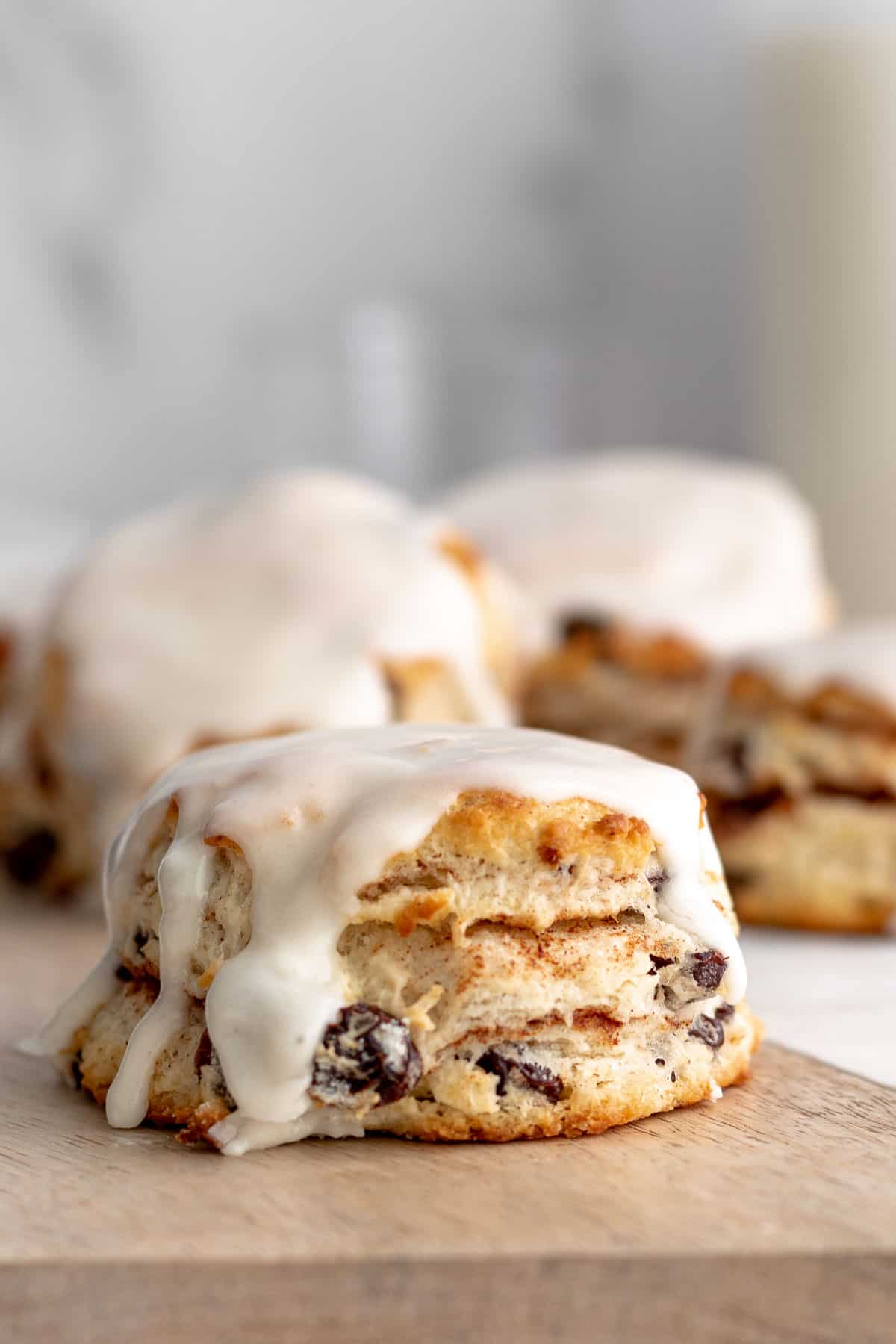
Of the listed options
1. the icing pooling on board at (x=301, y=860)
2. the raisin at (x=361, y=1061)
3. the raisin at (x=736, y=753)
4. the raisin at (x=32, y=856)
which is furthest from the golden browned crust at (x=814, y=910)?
the raisin at (x=361, y=1061)

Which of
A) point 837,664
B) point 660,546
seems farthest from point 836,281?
point 837,664

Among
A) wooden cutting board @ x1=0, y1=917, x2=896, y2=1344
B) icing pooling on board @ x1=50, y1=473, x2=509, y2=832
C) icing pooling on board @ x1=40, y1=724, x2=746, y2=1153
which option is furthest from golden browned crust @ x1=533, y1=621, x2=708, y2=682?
wooden cutting board @ x1=0, y1=917, x2=896, y2=1344

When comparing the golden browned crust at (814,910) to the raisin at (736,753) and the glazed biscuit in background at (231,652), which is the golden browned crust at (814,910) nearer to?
the raisin at (736,753)

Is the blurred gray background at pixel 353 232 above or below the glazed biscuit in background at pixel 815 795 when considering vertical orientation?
above

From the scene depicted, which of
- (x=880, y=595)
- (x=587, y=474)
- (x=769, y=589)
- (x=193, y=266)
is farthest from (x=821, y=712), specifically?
(x=193, y=266)

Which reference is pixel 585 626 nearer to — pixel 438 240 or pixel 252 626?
pixel 252 626

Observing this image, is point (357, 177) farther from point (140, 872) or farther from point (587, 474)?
point (140, 872)
